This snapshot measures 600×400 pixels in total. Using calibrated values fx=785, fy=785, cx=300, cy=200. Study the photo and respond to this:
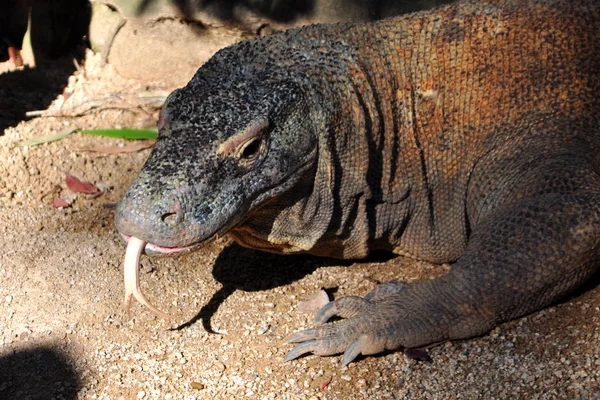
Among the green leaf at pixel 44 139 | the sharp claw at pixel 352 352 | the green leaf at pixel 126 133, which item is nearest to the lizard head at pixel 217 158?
the sharp claw at pixel 352 352

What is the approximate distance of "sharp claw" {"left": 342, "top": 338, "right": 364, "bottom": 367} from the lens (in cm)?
388

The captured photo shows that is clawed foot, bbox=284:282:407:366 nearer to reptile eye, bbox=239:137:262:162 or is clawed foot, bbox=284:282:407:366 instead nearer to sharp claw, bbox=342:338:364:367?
sharp claw, bbox=342:338:364:367

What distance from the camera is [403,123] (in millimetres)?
4316

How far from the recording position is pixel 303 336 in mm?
4125

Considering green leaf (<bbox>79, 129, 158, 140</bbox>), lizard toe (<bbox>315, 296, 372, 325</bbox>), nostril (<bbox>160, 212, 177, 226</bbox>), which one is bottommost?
green leaf (<bbox>79, 129, 158, 140</bbox>)

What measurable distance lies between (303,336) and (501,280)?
3.48ft

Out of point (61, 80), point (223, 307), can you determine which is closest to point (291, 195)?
point (223, 307)

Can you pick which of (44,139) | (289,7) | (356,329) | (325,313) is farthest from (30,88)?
(356,329)

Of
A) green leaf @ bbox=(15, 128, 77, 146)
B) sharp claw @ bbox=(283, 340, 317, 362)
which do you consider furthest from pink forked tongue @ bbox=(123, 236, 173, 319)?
green leaf @ bbox=(15, 128, 77, 146)

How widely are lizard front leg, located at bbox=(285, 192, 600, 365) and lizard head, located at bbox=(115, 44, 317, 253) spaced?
33.8 inches

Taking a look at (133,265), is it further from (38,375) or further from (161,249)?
(38,375)

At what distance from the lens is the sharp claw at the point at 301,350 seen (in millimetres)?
4039

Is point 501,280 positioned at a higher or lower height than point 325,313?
higher

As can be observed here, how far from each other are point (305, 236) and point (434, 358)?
943mm
